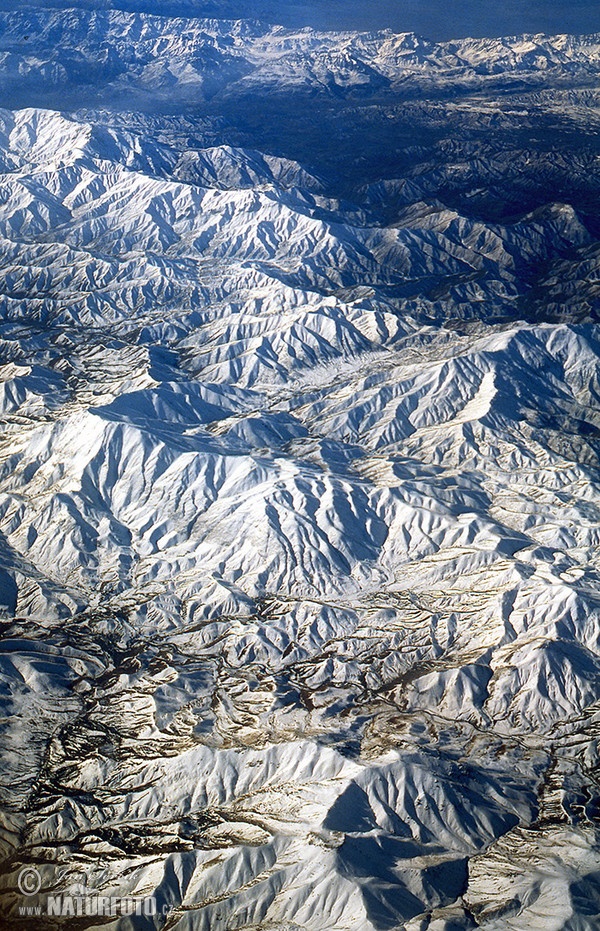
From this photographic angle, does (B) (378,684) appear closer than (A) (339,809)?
No

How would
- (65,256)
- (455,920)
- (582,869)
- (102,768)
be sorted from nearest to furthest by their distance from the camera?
(455,920) → (582,869) → (102,768) → (65,256)

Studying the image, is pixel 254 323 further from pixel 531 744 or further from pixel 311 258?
pixel 531 744

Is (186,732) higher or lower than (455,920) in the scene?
lower

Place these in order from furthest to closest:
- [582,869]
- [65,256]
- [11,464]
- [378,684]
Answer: [65,256] → [11,464] → [378,684] → [582,869]

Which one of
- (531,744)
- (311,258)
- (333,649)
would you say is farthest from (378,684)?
(311,258)

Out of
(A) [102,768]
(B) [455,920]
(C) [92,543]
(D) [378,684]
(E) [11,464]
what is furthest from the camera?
(E) [11,464]

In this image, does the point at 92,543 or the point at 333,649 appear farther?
the point at 92,543

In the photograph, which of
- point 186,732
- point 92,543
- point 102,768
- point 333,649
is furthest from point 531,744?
point 92,543

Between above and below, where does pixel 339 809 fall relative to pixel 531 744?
above

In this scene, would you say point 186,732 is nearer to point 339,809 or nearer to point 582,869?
point 339,809
